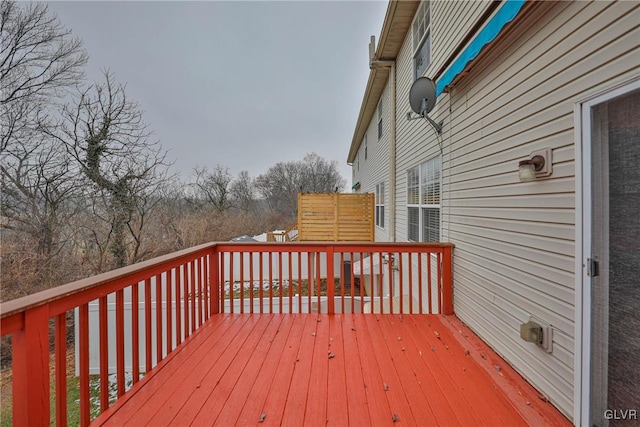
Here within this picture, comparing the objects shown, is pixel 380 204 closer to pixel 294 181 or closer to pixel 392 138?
pixel 392 138

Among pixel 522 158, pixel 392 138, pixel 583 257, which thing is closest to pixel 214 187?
pixel 392 138

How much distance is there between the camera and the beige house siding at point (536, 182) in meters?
1.49

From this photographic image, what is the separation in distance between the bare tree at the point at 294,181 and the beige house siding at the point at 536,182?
2282 centimetres

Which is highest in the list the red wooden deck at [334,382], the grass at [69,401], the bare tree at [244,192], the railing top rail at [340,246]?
the bare tree at [244,192]

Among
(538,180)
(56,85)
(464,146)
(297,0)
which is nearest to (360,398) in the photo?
(538,180)

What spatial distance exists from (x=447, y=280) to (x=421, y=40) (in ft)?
12.8

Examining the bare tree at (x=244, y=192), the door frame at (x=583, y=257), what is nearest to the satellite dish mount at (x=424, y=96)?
the door frame at (x=583, y=257)

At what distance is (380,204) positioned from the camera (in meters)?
8.21

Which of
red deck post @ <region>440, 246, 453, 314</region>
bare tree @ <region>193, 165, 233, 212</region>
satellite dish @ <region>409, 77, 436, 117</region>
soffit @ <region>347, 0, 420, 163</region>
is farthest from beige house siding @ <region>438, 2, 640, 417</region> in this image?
bare tree @ <region>193, 165, 233, 212</region>

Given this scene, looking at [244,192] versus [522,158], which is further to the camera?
[244,192]

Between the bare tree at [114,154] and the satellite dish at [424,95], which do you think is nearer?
the satellite dish at [424,95]

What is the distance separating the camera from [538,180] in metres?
1.86

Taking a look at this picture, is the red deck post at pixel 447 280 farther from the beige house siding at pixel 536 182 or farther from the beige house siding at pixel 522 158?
the beige house siding at pixel 536 182

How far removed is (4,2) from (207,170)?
36.2 ft
